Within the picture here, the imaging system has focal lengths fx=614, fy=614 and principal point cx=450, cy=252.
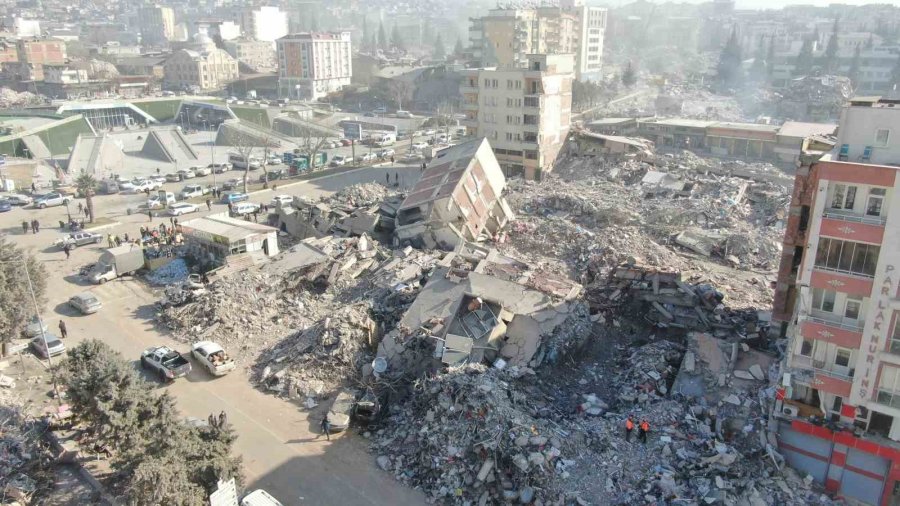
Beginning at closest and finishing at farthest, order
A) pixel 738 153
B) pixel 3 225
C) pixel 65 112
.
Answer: pixel 3 225 → pixel 738 153 → pixel 65 112

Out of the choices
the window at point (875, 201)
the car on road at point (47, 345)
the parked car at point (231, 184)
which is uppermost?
the window at point (875, 201)

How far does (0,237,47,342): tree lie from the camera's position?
1780 cm

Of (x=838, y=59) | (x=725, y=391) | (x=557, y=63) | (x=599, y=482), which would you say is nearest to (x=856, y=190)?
(x=725, y=391)

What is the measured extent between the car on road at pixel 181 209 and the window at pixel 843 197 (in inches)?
1299

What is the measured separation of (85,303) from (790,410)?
2291 centimetres

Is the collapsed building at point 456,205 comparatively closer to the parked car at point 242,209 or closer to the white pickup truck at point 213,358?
the white pickup truck at point 213,358

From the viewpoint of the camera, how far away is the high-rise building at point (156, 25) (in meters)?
173

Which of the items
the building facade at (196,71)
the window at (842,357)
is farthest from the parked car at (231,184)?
the building facade at (196,71)

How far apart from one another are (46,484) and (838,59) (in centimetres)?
10713

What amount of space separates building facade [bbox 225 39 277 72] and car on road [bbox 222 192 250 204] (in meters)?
91.7

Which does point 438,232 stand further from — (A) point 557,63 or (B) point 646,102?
(B) point 646,102

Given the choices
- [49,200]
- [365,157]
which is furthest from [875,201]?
[365,157]

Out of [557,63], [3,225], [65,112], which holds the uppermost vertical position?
[557,63]

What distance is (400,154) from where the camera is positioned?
55562 mm
